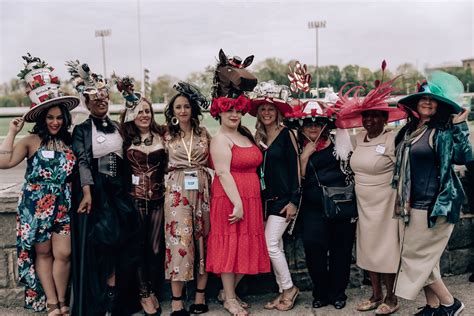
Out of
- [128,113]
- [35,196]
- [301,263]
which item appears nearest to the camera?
[35,196]

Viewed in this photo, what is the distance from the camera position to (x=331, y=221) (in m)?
4.29

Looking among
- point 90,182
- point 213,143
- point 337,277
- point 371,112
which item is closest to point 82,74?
point 90,182

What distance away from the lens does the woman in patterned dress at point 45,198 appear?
394 cm

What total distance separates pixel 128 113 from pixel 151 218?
96cm

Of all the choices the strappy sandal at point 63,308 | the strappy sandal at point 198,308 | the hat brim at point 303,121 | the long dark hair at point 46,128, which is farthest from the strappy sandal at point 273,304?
the long dark hair at point 46,128

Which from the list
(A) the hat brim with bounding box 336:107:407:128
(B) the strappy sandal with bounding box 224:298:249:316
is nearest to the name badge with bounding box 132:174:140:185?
(B) the strappy sandal with bounding box 224:298:249:316

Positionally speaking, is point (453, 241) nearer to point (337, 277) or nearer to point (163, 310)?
point (337, 277)

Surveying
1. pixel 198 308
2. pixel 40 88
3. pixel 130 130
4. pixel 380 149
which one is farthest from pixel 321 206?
pixel 40 88

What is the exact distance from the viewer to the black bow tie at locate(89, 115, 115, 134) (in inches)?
163

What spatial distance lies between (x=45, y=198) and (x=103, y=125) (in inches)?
30.7

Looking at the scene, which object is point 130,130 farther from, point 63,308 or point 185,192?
point 63,308

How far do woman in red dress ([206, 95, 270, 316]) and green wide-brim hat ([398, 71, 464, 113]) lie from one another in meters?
1.49

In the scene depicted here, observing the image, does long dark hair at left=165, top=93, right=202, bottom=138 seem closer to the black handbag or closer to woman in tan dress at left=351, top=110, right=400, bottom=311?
the black handbag

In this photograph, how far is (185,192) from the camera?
13.8ft
